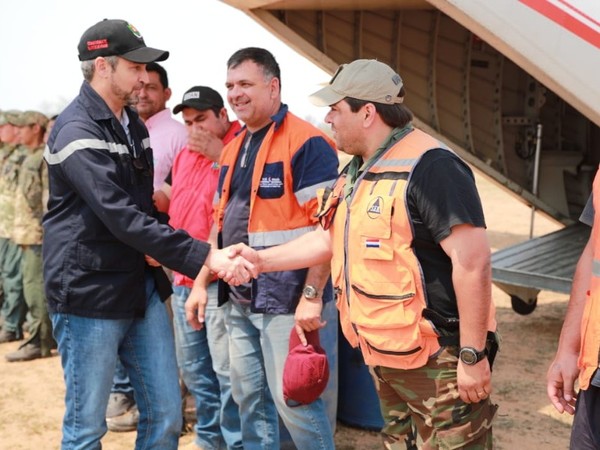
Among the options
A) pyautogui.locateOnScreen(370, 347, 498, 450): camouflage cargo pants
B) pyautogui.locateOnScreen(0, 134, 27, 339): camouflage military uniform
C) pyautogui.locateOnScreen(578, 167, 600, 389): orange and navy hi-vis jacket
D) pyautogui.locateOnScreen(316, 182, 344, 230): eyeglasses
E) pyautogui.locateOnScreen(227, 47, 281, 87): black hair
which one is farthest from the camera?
pyautogui.locateOnScreen(0, 134, 27, 339): camouflage military uniform

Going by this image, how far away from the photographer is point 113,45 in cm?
296

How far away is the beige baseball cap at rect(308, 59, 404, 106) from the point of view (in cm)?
260

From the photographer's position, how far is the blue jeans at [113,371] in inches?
116

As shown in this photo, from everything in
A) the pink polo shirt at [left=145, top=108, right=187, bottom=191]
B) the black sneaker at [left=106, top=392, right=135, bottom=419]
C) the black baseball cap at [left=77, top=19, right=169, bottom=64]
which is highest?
the black baseball cap at [left=77, top=19, right=169, bottom=64]

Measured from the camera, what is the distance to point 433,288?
8.15 ft

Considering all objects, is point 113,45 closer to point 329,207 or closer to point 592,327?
point 329,207

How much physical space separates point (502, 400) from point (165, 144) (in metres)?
2.97

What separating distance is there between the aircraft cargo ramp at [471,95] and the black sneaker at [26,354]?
3418mm

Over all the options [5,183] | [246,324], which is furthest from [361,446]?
[5,183]

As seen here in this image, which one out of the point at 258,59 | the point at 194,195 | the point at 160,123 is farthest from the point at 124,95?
the point at 160,123

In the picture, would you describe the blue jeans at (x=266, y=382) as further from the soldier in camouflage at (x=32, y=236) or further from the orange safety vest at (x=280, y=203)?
the soldier in camouflage at (x=32, y=236)

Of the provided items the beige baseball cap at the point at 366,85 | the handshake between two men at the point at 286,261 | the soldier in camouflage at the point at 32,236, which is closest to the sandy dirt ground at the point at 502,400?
the soldier in camouflage at the point at 32,236

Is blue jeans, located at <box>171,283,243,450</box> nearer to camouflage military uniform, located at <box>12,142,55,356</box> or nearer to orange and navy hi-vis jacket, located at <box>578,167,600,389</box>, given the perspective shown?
orange and navy hi-vis jacket, located at <box>578,167,600,389</box>

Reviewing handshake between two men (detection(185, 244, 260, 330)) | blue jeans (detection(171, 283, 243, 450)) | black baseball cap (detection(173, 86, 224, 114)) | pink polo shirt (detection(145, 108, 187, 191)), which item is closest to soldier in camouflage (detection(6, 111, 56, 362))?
pink polo shirt (detection(145, 108, 187, 191))
